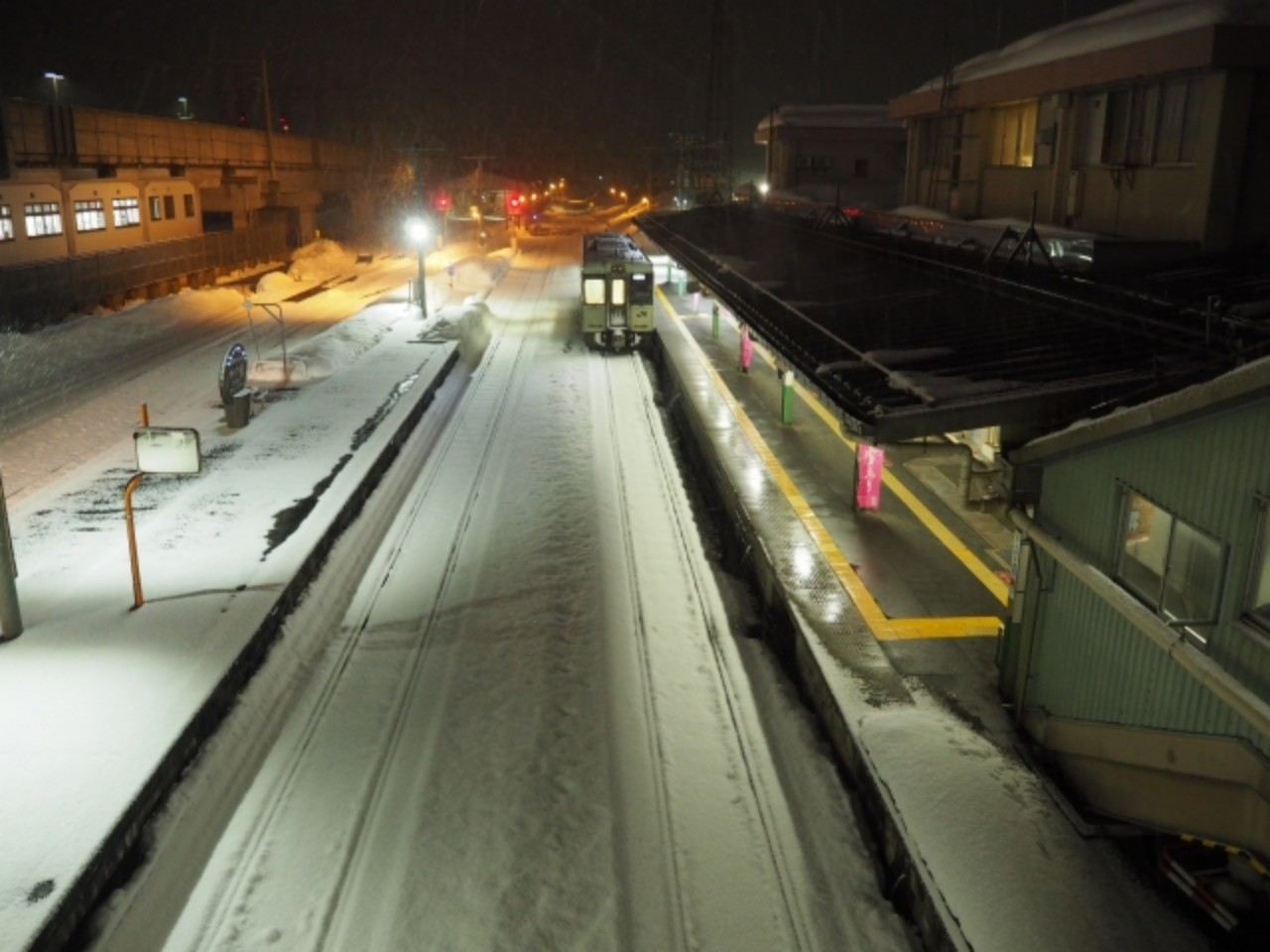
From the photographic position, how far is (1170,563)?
18.1 ft

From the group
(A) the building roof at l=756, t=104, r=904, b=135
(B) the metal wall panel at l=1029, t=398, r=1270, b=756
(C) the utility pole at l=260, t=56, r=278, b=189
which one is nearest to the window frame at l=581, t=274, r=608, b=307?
(B) the metal wall panel at l=1029, t=398, r=1270, b=756

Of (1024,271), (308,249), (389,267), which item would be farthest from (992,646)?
(308,249)

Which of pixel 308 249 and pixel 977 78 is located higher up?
pixel 977 78

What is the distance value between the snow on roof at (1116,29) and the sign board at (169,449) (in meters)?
12.9

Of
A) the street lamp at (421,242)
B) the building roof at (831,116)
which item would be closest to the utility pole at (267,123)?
the street lamp at (421,242)

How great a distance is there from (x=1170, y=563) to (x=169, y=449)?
7885 millimetres

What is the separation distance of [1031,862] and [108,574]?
8.16 metres

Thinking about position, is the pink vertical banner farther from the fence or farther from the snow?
the fence

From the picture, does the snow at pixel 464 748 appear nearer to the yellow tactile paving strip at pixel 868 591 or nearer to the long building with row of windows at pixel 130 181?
the yellow tactile paving strip at pixel 868 591

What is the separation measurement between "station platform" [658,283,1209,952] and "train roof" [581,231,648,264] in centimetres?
977

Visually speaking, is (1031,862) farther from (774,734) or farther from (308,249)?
(308,249)

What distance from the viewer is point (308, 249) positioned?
42156 millimetres

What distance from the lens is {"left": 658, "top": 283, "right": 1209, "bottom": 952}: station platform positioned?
5477 millimetres

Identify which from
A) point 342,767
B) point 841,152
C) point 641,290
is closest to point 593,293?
point 641,290
